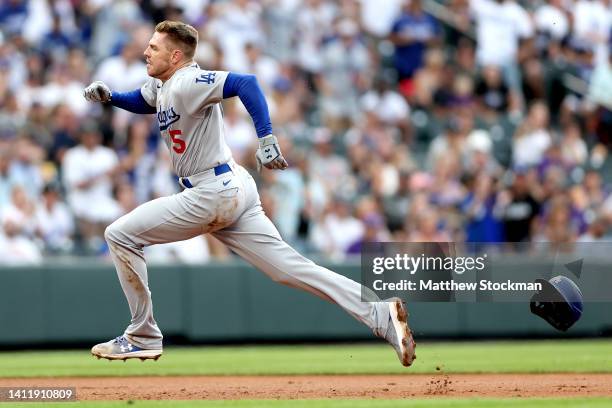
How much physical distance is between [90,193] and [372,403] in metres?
7.41

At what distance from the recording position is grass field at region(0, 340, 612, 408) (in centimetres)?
1034

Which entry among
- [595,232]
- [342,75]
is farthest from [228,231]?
[342,75]

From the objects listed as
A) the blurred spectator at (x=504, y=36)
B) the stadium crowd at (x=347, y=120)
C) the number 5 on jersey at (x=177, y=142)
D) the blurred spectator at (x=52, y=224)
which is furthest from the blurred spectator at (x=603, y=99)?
the number 5 on jersey at (x=177, y=142)

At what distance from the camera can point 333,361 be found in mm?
11547

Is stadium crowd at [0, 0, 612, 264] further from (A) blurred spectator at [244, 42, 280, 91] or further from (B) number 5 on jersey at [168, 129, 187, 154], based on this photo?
(B) number 5 on jersey at [168, 129, 187, 154]

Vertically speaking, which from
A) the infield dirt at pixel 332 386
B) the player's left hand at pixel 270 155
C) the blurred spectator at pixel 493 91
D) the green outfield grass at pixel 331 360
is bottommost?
the green outfield grass at pixel 331 360

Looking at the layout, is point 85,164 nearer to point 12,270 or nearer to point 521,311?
point 12,270

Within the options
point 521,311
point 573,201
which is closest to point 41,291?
point 521,311

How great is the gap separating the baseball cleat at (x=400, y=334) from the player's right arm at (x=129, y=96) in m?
2.08

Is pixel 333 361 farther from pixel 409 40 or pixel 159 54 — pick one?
pixel 409 40

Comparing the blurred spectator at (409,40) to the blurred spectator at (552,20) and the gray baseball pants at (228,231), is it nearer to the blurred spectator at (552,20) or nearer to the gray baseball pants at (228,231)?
the blurred spectator at (552,20)

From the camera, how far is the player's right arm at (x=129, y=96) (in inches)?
329

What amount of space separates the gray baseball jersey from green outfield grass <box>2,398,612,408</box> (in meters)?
1.49

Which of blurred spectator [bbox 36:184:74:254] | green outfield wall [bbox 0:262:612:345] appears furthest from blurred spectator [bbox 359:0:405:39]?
blurred spectator [bbox 36:184:74:254]
